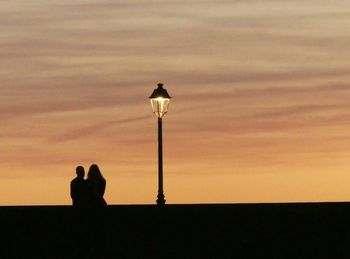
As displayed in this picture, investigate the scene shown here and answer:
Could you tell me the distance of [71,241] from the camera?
22250 mm

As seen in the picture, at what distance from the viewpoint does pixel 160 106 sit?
27.0 metres

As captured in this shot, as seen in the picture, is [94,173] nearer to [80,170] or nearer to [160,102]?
[80,170]

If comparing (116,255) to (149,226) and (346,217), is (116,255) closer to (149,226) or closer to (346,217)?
(149,226)

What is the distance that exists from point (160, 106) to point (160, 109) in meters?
0.09

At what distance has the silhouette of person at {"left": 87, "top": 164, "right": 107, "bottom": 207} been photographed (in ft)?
70.1

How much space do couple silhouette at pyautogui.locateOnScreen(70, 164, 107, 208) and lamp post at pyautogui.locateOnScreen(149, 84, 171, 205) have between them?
446 centimetres

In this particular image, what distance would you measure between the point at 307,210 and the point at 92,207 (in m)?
4.82

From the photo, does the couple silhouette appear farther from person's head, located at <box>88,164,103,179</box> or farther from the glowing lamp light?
the glowing lamp light

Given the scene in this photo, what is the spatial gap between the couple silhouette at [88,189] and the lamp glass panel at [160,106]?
5.47 m

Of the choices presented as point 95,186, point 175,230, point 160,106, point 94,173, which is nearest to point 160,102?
point 160,106

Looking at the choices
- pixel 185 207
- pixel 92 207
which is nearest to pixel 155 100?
pixel 185 207

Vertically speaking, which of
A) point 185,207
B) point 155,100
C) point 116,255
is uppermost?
point 155,100

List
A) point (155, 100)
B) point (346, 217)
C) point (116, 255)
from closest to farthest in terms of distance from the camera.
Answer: point (116, 255), point (346, 217), point (155, 100)

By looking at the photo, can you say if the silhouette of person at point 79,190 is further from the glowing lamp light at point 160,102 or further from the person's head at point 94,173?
the glowing lamp light at point 160,102
